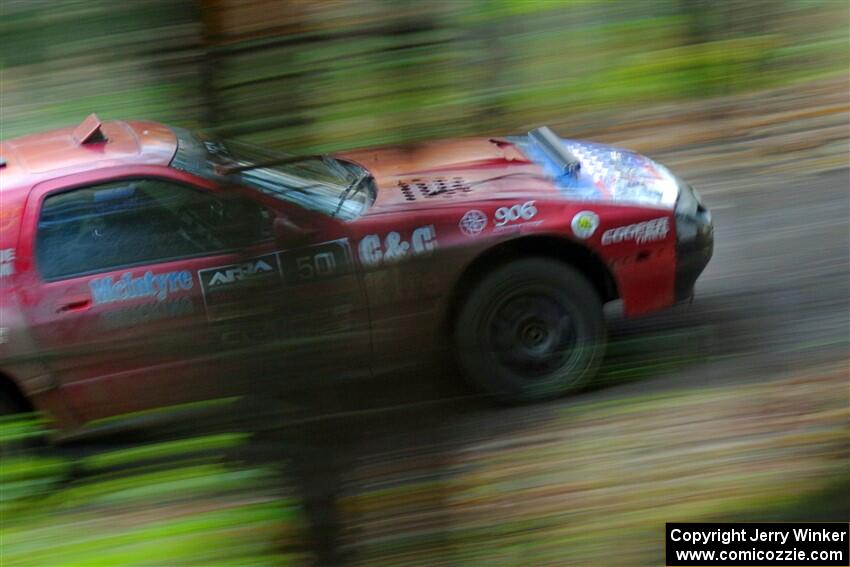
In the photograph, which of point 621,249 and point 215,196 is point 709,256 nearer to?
point 621,249

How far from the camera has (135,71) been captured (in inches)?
60.6

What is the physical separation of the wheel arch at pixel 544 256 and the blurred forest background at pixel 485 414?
0.98 feet

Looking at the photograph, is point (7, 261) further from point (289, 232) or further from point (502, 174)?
point (289, 232)

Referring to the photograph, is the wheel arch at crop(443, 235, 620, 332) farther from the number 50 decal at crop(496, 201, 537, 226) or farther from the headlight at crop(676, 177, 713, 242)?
the headlight at crop(676, 177, 713, 242)

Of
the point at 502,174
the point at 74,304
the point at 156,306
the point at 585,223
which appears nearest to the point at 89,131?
the point at 156,306

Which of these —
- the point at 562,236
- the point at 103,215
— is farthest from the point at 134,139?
the point at 562,236

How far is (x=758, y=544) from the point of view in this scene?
7.13ft

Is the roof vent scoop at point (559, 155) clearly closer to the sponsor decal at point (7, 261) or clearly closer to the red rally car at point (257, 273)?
the red rally car at point (257, 273)

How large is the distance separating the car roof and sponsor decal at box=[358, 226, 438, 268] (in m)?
0.36

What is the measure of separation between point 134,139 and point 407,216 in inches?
28.0

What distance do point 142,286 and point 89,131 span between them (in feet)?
1.14

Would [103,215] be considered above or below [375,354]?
above

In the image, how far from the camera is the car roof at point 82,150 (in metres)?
1.83

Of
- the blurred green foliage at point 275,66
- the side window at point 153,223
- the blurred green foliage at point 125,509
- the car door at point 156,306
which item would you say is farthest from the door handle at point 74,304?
the blurred green foliage at point 275,66
